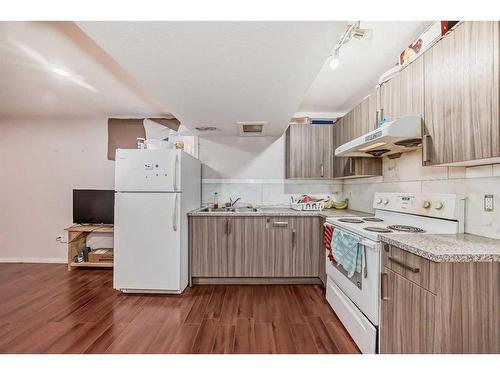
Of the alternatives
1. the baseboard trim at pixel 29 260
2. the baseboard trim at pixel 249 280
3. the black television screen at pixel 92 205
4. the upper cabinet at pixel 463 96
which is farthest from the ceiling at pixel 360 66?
the baseboard trim at pixel 29 260

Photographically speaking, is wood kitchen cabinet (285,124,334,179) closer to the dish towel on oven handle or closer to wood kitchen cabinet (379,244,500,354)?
the dish towel on oven handle

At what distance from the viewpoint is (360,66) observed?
2.34 m

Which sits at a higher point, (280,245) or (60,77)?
(60,77)

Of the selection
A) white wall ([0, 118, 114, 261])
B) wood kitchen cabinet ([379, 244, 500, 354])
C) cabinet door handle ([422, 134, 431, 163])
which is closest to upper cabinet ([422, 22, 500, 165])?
cabinet door handle ([422, 134, 431, 163])

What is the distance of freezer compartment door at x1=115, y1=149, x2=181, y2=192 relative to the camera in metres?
2.62

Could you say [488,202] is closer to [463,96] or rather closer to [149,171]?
[463,96]

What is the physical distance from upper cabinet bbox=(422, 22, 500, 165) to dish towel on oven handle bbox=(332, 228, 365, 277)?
0.74m

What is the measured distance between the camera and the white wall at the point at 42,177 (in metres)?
3.86

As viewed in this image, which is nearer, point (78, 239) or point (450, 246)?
point (450, 246)

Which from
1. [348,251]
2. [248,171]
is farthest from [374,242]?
[248,171]

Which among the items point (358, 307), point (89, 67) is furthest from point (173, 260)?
point (89, 67)

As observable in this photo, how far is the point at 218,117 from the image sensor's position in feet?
9.11

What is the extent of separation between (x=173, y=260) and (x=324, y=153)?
2278mm

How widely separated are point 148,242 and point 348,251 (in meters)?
2.00
